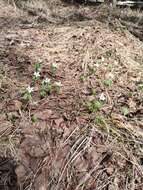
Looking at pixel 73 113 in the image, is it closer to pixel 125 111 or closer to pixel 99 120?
pixel 99 120

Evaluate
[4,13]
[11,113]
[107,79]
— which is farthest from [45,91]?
[4,13]

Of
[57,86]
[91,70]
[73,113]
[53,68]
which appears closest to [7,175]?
[73,113]

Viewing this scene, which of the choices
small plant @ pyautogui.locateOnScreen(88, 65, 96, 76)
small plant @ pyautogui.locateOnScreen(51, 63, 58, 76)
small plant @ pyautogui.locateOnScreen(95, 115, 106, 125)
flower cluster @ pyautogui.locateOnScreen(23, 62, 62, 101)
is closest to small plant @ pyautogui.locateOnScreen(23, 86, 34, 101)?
flower cluster @ pyautogui.locateOnScreen(23, 62, 62, 101)

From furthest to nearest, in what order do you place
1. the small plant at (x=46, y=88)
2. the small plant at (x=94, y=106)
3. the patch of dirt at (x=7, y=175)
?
the small plant at (x=46, y=88) → the small plant at (x=94, y=106) → the patch of dirt at (x=7, y=175)

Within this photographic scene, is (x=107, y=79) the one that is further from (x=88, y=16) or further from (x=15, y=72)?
(x=88, y=16)

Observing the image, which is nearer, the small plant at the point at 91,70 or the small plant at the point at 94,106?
the small plant at the point at 94,106

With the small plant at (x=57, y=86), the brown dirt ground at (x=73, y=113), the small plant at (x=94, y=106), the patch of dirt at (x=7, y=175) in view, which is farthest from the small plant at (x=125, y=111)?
the patch of dirt at (x=7, y=175)

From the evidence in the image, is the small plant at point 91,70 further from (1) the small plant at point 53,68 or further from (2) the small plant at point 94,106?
(2) the small plant at point 94,106

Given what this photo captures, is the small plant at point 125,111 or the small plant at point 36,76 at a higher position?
the small plant at point 36,76

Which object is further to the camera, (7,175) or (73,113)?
(73,113)
